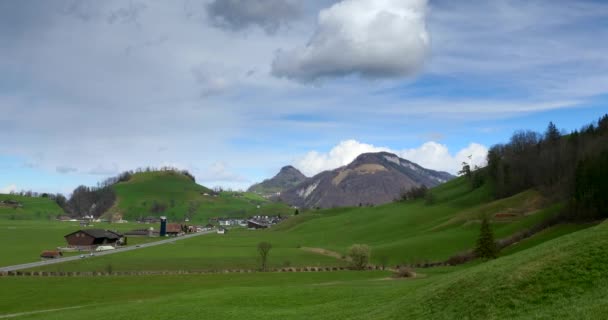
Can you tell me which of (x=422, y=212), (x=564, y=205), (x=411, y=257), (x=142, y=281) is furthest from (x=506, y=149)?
(x=142, y=281)

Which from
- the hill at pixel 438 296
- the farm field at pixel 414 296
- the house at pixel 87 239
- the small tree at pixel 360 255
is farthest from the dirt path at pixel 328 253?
the house at pixel 87 239

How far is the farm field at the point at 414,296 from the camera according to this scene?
885 inches

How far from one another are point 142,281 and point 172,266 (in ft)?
61.9

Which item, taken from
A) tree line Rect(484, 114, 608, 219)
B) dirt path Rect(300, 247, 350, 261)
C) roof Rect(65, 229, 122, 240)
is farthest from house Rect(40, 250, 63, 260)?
tree line Rect(484, 114, 608, 219)

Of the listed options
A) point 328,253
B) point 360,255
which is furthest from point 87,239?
point 360,255

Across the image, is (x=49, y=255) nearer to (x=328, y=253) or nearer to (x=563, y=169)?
(x=328, y=253)

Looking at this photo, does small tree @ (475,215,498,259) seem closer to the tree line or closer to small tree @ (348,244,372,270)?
small tree @ (348,244,372,270)

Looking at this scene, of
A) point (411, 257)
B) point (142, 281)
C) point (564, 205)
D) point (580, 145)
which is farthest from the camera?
point (580, 145)

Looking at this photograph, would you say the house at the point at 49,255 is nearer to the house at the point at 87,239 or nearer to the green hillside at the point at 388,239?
the green hillside at the point at 388,239

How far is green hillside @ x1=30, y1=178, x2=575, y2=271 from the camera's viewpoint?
91500 millimetres

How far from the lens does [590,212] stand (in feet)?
287

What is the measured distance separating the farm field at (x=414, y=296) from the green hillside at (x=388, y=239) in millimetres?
25123

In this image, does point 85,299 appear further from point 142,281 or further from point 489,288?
point 489,288

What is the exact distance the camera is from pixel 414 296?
30750 mm
